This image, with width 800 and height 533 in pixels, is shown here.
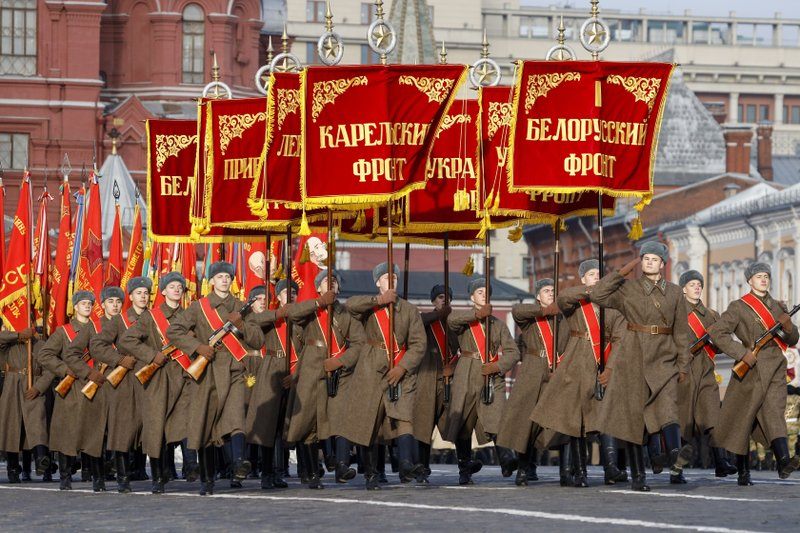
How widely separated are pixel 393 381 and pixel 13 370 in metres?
5.48

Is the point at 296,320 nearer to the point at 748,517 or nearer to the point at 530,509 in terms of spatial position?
the point at 530,509

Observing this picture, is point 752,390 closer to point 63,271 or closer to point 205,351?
point 205,351

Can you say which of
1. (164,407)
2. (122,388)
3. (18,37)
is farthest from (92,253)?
(18,37)

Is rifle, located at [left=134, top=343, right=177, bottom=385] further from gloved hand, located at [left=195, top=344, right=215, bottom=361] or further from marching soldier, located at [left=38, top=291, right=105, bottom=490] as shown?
marching soldier, located at [left=38, top=291, right=105, bottom=490]

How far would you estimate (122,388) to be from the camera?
68.9 feet

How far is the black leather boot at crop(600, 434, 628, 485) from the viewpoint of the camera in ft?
61.6

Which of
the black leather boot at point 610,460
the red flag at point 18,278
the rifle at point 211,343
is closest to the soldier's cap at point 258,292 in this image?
the rifle at point 211,343

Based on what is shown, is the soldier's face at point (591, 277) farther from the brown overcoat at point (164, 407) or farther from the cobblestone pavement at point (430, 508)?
the brown overcoat at point (164, 407)

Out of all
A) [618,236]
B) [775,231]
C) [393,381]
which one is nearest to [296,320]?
[393,381]

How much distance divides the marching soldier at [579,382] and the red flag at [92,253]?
12615 mm

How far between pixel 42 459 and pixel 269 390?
3.27 m

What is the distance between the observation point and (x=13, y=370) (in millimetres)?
23688

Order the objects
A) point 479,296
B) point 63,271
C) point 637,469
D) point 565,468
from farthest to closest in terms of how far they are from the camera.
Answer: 1. point 63,271
2. point 479,296
3. point 565,468
4. point 637,469

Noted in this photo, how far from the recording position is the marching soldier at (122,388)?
2084 centimetres
